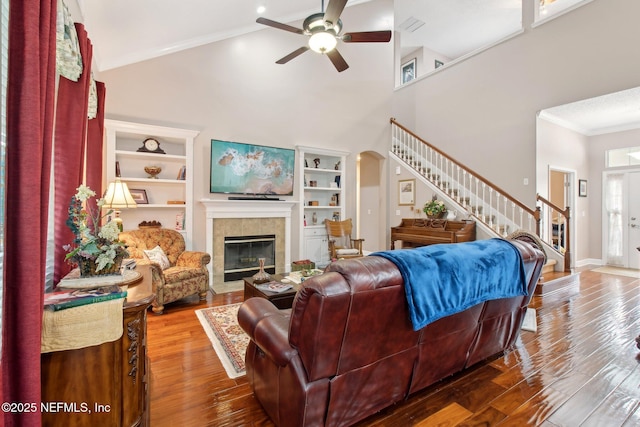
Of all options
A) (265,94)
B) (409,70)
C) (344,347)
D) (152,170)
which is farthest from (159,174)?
(409,70)

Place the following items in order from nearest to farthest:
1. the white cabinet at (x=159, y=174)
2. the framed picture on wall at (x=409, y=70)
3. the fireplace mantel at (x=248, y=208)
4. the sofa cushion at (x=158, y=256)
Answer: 1. the sofa cushion at (x=158, y=256)
2. the white cabinet at (x=159, y=174)
3. the fireplace mantel at (x=248, y=208)
4. the framed picture on wall at (x=409, y=70)

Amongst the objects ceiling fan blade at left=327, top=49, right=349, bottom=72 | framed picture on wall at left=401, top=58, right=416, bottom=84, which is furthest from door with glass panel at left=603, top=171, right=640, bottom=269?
ceiling fan blade at left=327, top=49, right=349, bottom=72

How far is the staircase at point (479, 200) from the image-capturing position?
5.03 meters

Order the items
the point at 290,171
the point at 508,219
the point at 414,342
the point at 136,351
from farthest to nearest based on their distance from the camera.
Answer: the point at 290,171 < the point at 508,219 < the point at 414,342 < the point at 136,351

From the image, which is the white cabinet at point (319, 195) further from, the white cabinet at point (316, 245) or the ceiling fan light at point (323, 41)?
the ceiling fan light at point (323, 41)

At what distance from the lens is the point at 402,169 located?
22.3 ft

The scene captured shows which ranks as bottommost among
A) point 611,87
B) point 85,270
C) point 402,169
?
point 85,270

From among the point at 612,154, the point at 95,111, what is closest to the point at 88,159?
the point at 95,111

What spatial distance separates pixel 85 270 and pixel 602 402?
3406mm

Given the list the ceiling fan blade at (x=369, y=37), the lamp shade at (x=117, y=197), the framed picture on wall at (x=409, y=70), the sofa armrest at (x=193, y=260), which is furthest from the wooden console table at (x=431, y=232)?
the framed picture on wall at (x=409, y=70)

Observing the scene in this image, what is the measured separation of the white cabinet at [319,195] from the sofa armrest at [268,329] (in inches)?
156

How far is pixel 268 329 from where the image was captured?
1.60 m

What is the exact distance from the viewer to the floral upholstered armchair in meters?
3.45

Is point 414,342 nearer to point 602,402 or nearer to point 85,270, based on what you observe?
point 602,402
